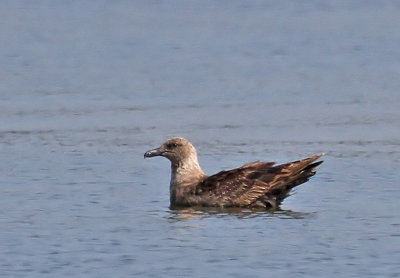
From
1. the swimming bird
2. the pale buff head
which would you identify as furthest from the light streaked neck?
the swimming bird

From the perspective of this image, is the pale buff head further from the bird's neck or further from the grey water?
the grey water

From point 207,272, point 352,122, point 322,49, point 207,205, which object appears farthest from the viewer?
point 322,49

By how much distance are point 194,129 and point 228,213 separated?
4.56 m

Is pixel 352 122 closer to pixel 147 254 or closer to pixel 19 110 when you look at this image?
pixel 19 110

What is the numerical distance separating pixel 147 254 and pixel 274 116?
24.1 ft

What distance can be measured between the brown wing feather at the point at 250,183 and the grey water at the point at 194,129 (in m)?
0.19

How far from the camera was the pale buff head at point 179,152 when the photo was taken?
1410cm

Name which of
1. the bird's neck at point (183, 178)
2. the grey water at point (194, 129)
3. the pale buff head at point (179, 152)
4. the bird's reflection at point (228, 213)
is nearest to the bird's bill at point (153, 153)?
the pale buff head at point (179, 152)

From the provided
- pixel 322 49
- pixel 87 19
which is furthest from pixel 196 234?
pixel 87 19

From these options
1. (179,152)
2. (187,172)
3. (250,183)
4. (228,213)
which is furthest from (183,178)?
(228,213)

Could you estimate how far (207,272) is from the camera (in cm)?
1050

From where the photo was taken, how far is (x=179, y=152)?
14148 mm

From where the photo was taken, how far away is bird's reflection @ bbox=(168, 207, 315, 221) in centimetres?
1294

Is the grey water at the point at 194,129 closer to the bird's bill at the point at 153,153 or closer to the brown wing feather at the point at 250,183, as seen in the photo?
the brown wing feather at the point at 250,183
